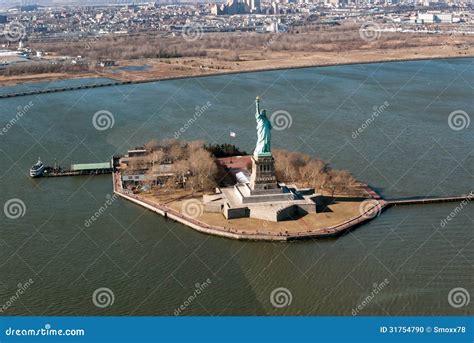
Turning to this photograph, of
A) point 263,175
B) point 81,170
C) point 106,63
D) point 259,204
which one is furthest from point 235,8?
point 259,204

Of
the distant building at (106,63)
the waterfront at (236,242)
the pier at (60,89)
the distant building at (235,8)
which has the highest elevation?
the distant building at (235,8)

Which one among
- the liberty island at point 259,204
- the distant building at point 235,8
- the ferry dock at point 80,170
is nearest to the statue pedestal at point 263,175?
the liberty island at point 259,204

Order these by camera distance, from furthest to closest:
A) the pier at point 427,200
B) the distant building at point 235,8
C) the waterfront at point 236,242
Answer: the distant building at point 235,8
the pier at point 427,200
the waterfront at point 236,242

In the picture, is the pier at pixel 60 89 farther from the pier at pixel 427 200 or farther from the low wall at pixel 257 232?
the pier at pixel 427 200

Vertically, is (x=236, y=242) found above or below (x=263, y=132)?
below

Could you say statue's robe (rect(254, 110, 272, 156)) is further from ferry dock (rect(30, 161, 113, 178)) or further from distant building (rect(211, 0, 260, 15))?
distant building (rect(211, 0, 260, 15))

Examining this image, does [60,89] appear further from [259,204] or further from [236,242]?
[236,242]

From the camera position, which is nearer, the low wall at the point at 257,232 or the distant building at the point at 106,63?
the low wall at the point at 257,232

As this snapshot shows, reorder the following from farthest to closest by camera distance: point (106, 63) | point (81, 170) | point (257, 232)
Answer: point (106, 63), point (81, 170), point (257, 232)
